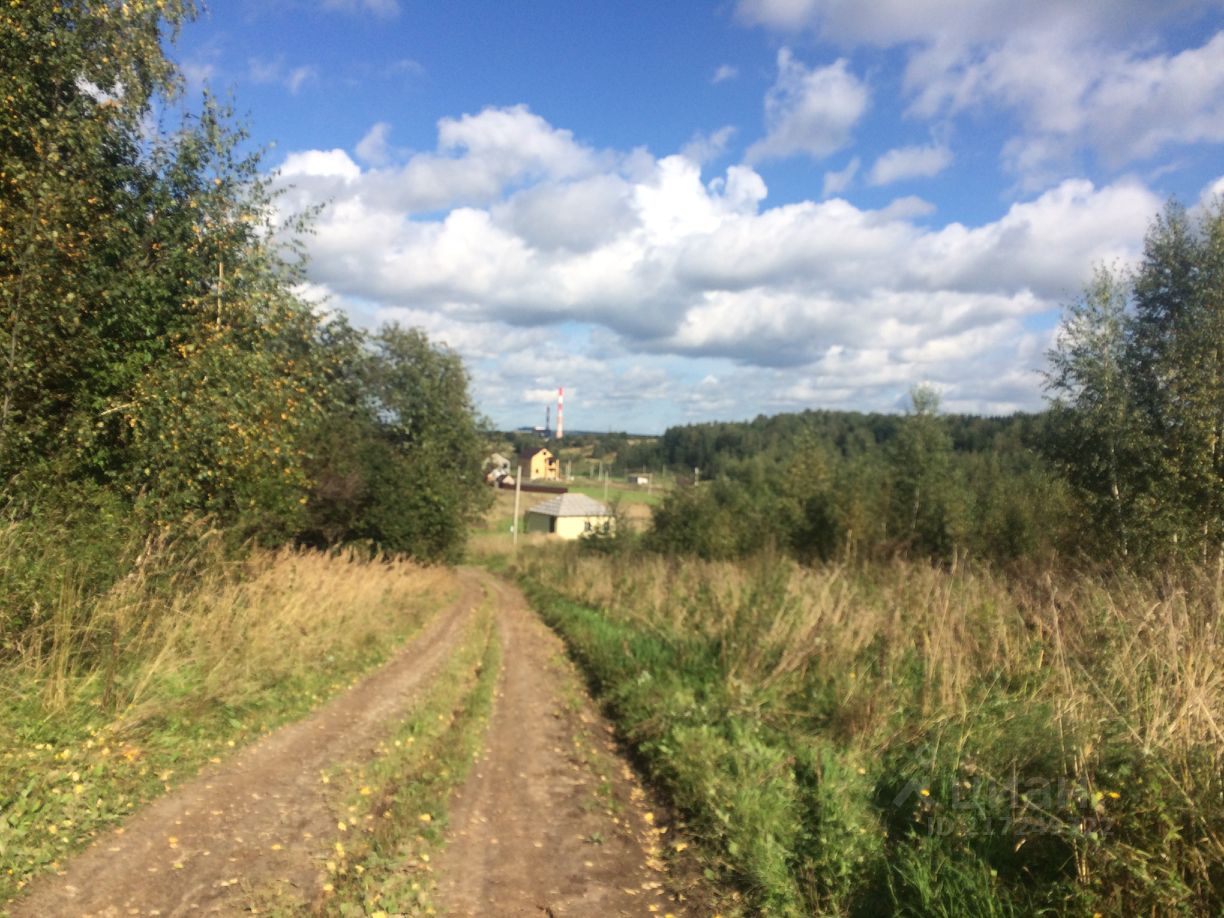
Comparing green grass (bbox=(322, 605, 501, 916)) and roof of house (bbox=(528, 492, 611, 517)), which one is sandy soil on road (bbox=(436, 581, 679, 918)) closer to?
green grass (bbox=(322, 605, 501, 916))

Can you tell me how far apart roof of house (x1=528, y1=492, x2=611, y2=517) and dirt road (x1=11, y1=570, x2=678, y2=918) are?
62216 millimetres

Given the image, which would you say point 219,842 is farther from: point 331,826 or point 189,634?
point 189,634

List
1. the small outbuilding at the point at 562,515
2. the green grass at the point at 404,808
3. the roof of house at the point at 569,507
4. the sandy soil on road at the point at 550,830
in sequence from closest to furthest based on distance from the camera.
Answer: the green grass at the point at 404,808 < the sandy soil on road at the point at 550,830 < the small outbuilding at the point at 562,515 < the roof of house at the point at 569,507

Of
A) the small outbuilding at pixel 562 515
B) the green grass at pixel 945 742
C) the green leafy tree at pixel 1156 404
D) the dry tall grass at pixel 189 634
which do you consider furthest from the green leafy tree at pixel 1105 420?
the small outbuilding at pixel 562 515

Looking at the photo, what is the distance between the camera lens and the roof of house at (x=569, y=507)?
71000 millimetres

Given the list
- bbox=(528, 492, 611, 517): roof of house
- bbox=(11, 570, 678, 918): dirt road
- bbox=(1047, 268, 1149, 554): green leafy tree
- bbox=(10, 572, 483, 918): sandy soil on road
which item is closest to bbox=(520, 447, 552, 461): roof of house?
bbox=(528, 492, 611, 517): roof of house

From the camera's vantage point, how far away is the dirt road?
3949 millimetres

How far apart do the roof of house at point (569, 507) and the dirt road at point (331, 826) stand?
204ft

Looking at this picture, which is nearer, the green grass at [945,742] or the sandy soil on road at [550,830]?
the green grass at [945,742]

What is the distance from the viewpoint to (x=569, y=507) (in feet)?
237

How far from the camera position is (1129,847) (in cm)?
354

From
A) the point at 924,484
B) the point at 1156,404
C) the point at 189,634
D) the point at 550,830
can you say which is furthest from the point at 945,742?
the point at 924,484

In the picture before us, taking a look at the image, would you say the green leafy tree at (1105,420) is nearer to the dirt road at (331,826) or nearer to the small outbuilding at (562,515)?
the dirt road at (331,826)

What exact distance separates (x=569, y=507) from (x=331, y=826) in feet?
221
